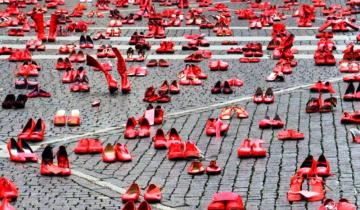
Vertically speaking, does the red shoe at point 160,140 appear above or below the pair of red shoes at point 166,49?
above

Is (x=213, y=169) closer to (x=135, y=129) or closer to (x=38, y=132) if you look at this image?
(x=135, y=129)

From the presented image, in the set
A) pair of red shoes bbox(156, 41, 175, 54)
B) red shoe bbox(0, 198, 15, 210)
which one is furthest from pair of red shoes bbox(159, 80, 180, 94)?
red shoe bbox(0, 198, 15, 210)

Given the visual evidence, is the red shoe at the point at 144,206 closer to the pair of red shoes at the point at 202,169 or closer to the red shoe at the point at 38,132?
the pair of red shoes at the point at 202,169

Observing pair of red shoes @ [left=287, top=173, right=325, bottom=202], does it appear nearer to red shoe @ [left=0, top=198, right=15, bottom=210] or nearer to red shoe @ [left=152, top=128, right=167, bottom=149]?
red shoe @ [left=152, top=128, right=167, bottom=149]

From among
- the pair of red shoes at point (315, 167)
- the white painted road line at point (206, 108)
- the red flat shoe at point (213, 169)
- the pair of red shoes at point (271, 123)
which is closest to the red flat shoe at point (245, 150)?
the red flat shoe at point (213, 169)

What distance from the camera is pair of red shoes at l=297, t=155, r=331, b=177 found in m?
10.7

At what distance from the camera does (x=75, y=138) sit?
513 inches

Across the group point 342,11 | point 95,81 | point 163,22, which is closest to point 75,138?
point 95,81

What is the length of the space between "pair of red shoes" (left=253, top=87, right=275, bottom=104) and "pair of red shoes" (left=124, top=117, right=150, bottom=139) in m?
2.22

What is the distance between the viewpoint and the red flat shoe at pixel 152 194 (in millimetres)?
9977

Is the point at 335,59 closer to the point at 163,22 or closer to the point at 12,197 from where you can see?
the point at 163,22

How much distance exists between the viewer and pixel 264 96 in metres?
15.1

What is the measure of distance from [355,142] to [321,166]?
1.54 meters

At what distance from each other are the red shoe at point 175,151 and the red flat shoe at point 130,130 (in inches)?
41.1
